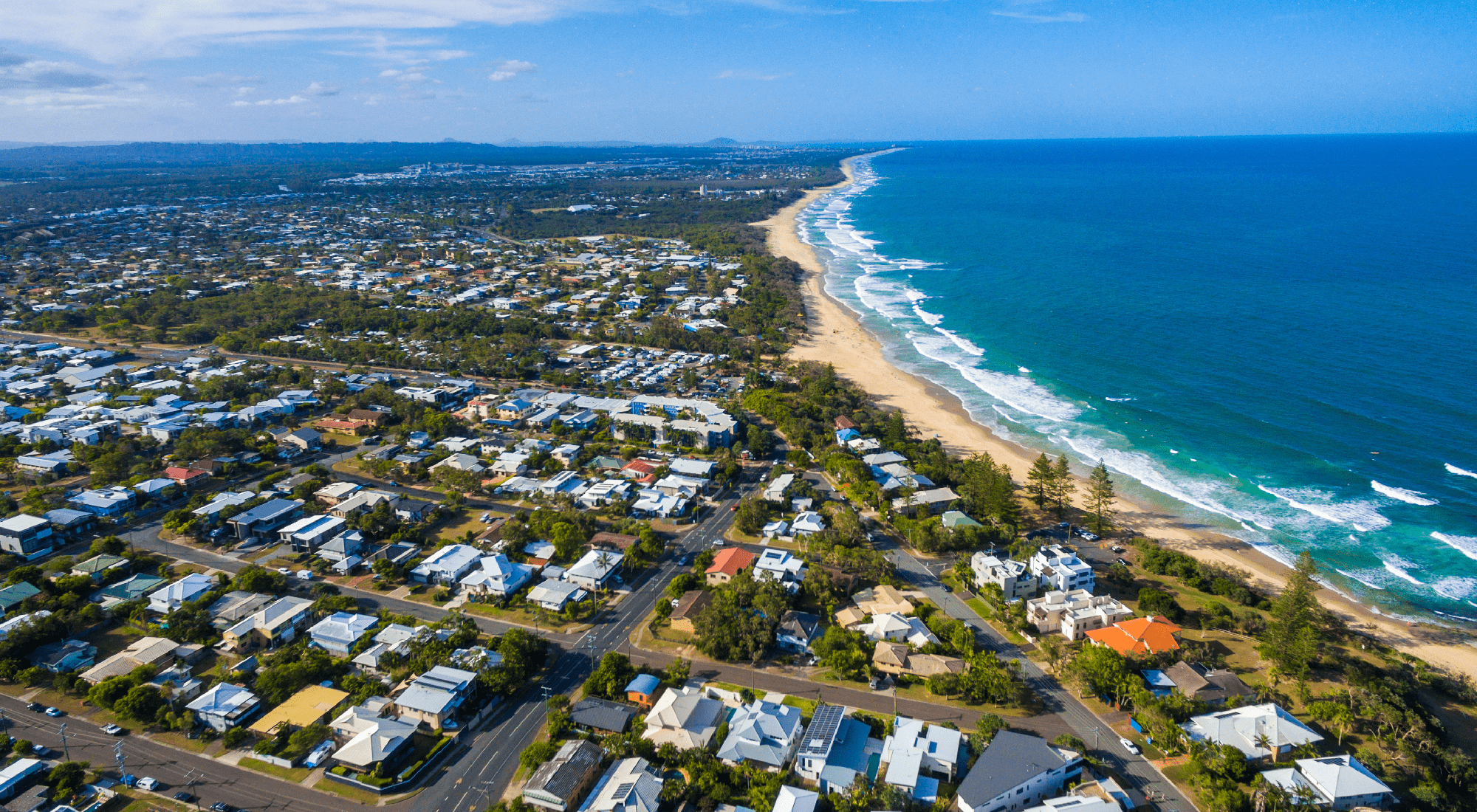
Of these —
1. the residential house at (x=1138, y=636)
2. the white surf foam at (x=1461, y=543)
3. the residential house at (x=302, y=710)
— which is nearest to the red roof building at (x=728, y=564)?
the residential house at (x=1138, y=636)

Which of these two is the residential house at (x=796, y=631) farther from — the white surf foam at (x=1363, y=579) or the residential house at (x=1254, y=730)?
the white surf foam at (x=1363, y=579)

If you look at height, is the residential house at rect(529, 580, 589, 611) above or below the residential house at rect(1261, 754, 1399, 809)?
above

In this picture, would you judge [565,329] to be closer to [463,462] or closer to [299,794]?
[463,462]

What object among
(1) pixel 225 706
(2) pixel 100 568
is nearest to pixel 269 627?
(1) pixel 225 706

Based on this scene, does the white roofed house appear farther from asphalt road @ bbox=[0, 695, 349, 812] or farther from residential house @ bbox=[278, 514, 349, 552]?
asphalt road @ bbox=[0, 695, 349, 812]

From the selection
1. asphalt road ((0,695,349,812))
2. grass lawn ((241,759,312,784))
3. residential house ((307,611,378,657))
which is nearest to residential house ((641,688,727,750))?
asphalt road ((0,695,349,812))
